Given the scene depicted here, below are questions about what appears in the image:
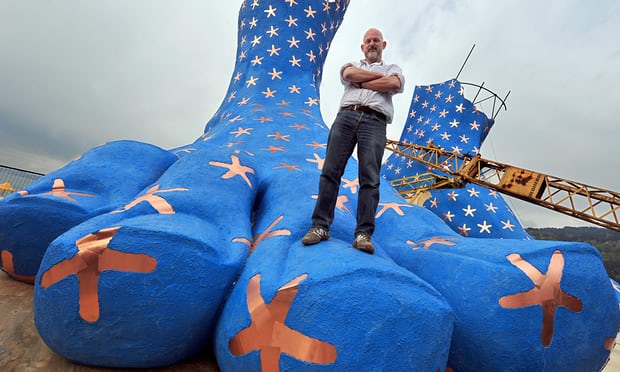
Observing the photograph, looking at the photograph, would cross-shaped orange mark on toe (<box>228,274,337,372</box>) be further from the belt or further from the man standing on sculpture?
the belt

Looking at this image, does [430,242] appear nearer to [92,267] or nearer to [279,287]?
[279,287]

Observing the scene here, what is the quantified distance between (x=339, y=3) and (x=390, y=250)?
Answer: 381 centimetres

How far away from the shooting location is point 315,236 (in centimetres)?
165

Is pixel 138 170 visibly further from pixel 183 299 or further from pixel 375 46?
pixel 375 46

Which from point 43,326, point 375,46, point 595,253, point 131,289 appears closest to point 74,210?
point 43,326

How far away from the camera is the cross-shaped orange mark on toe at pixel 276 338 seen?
1188 mm

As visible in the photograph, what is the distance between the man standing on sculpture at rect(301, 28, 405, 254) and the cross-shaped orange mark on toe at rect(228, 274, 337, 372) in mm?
456

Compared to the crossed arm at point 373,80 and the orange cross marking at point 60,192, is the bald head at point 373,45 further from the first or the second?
the orange cross marking at point 60,192

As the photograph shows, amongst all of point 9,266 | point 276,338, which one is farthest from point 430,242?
point 9,266

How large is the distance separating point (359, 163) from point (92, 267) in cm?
124

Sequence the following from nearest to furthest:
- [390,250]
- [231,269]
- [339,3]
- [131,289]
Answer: [131,289], [231,269], [390,250], [339,3]

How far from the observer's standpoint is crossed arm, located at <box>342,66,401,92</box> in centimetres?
188

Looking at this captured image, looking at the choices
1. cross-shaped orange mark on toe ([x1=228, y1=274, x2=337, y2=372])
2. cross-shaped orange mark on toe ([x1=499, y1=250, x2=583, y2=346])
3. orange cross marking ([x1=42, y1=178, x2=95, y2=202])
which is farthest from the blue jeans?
orange cross marking ([x1=42, y1=178, x2=95, y2=202])

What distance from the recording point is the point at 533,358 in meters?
1.44
